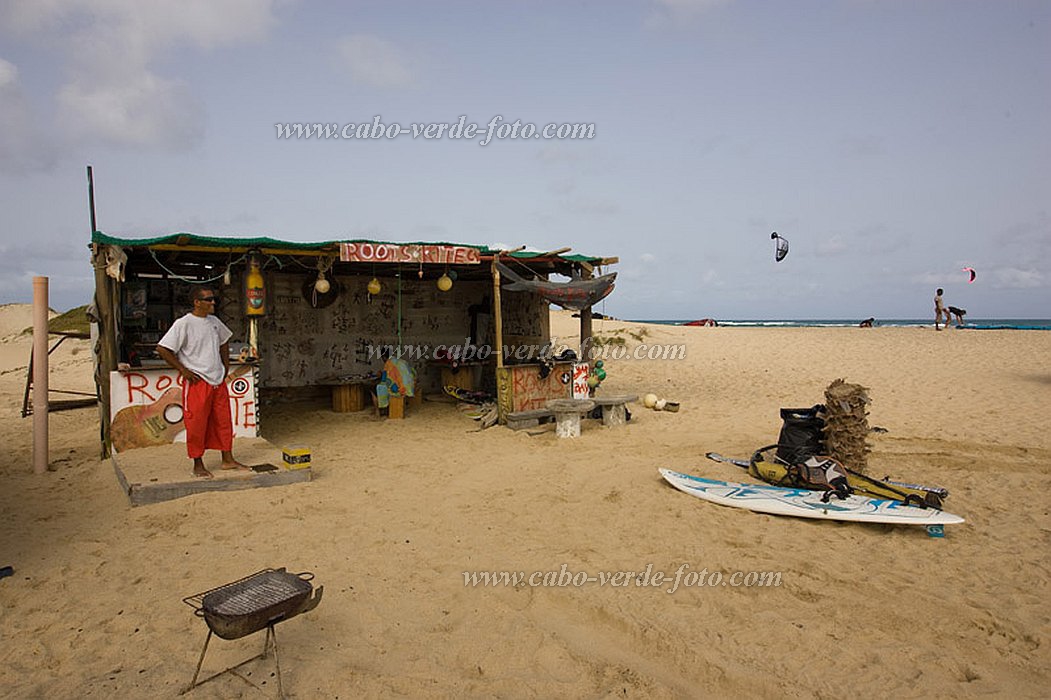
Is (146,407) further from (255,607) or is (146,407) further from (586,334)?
(586,334)

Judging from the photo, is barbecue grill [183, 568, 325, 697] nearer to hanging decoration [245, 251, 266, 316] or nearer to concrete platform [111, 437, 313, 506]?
concrete platform [111, 437, 313, 506]

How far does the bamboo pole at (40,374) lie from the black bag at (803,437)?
7.96 metres

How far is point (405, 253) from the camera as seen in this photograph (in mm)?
8852

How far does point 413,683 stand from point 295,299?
30.8 ft

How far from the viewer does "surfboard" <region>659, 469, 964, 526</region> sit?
4.81 m

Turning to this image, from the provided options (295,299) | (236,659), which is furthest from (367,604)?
(295,299)

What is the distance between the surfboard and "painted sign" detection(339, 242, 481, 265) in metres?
4.59

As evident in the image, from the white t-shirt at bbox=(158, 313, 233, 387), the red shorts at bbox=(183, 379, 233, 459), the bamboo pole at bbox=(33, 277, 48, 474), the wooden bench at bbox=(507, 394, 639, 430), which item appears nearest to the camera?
the white t-shirt at bbox=(158, 313, 233, 387)

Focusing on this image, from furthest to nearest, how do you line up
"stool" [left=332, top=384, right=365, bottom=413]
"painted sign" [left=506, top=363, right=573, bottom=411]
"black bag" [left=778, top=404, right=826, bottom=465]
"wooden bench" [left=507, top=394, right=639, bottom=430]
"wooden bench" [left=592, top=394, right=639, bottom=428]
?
"stool" [left=332, top=384, right=365, bottom=413]
"painted sign" [left=506, top=363, right=573, bottom=411]
"wooden bench" [left=592, top=394, right=639, bottom=428]
"wooden bench" [left=507, top=394, right=639, bottom=430]
"black bag" [left=778, top=404, right=826, bottom=465]

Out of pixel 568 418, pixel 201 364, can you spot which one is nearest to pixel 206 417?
pixel 201 364

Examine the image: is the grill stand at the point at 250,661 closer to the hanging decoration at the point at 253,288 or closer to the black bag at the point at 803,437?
the black bag at the point at 803,437

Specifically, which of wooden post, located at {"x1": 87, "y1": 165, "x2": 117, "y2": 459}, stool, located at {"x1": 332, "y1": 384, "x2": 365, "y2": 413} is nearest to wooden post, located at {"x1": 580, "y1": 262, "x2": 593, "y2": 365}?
stool, located at {"x1": 332, "y1": 384, "x2": 365, "y2": 413}

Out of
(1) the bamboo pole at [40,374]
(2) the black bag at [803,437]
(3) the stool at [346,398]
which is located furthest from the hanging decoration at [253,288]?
(2) the black bag at [803,437]

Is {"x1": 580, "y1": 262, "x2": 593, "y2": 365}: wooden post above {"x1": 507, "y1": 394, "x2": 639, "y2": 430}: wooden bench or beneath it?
above
